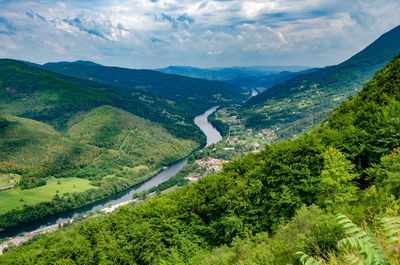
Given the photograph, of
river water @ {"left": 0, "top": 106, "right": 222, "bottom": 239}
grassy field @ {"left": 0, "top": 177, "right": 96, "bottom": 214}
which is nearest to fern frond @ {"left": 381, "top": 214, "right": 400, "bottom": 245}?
river water @ {"left": 0, "top": 106, "right": 222, "bottom": 239}

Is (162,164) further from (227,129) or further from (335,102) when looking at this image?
(335,102)

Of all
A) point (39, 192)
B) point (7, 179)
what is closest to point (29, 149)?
point (7, 179)

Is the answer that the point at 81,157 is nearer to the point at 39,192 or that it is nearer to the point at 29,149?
the point at 29,149

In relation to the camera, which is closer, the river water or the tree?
the tree

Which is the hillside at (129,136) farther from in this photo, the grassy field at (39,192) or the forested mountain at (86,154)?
the grassy field at (39,192)

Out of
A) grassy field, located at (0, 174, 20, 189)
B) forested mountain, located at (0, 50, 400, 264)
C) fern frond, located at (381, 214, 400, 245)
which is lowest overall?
grassy field, located at (0, 174, 20, 189)

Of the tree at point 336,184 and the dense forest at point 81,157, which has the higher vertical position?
the tree at point 336,184

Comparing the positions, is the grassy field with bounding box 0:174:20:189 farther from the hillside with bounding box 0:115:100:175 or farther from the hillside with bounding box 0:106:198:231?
the hillside with bounding box 0:115:100:175

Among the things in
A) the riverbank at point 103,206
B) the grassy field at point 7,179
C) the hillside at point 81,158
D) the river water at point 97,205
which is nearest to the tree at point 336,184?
the riverbank at point 103,206

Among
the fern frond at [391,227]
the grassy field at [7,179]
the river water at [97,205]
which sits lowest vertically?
the river water at [97,205]
